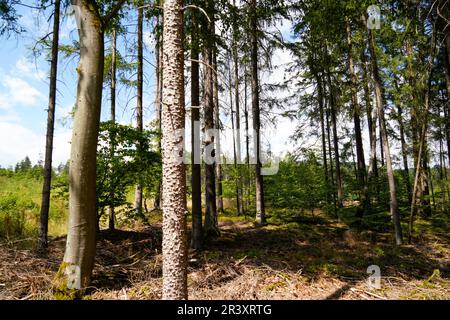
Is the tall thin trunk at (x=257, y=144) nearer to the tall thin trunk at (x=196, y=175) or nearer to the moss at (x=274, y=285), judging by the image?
the tall thin trunk at (x=196, y=175)

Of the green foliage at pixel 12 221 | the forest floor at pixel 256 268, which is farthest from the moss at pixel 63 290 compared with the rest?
the green foliage at pixel 12 221

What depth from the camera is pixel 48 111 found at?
6992 mm

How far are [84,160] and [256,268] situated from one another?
4019mm

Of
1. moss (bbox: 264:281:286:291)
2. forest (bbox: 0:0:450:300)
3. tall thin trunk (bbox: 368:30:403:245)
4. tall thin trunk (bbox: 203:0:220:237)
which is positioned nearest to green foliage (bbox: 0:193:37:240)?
forest (bbox: 0:0:450:300)

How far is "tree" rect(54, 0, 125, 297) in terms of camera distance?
4.38m

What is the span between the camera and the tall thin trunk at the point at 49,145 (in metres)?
6.60

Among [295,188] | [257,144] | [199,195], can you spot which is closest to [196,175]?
[199,195]

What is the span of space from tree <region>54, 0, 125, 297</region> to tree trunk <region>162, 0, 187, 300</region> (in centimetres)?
186

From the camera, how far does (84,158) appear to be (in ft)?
15.0

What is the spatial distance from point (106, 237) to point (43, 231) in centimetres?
162

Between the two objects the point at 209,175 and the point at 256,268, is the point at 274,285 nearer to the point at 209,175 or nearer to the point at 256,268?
the point at 256,268

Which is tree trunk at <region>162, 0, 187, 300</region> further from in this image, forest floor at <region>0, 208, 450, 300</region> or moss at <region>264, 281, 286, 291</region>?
moss at <region>264, 281, 286, 291</region>
